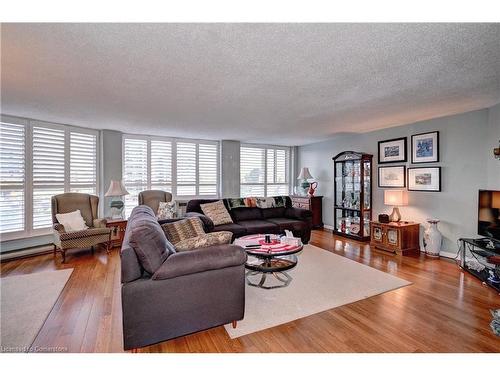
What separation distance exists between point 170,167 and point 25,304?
3903 millimetres

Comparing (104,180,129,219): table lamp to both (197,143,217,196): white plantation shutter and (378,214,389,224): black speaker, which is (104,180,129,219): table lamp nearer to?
(197,143,217,196): white plantation shutter

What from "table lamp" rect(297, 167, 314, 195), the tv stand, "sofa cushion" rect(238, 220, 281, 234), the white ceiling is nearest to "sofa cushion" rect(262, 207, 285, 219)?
"sofa cushion" rect(238, 220, 281, 234)

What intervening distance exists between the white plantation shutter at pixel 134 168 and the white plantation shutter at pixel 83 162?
1.99ft

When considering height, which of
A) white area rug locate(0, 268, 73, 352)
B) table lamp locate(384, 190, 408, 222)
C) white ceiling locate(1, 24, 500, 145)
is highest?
white ceiling locate(1, 24, 500, 145)

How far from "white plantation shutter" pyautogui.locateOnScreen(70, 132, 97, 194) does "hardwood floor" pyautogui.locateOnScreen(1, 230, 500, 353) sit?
2299mm

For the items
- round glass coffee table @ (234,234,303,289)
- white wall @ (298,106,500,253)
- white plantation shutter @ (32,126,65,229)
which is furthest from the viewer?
white plantation shutter @ (32,126,65,229)

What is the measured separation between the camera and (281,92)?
2898 millimetres

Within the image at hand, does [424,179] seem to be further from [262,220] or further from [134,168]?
[134,168]

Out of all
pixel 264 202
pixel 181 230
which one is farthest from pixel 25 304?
pixel 264 202

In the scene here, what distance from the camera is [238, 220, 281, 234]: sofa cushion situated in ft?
14.2

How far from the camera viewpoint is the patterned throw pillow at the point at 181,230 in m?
2.98

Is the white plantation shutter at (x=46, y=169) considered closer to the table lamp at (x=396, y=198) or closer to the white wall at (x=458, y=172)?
the table lamp at (x=396, y=198)
